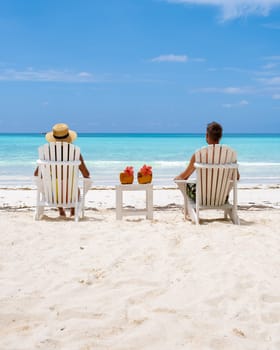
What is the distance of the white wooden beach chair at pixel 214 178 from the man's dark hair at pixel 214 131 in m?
0.28

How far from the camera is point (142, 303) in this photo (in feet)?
9.76

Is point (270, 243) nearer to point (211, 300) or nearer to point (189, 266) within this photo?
point (189, 266)

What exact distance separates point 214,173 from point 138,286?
2419 mm

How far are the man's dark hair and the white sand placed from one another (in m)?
1.04

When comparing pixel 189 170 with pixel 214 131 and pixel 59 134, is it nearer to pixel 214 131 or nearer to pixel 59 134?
pixel 214 131

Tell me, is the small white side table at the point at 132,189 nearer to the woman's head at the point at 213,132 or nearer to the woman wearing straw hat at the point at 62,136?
the woman wearing straw hat at the point at 62,136

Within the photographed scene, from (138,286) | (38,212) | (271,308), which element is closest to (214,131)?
(38,212)

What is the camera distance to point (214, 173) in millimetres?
5367

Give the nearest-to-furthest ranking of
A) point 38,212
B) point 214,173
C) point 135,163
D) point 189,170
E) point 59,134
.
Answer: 1. point 214,173
2. point 189,170
3. point 38,212
4. point 59,134
5. point 135,163

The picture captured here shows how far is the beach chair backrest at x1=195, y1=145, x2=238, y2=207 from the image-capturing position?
5.28m

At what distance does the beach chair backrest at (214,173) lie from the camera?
5.28 m

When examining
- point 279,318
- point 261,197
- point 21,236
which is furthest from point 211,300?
point 261,197

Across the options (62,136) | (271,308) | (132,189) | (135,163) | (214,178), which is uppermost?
(62,136)

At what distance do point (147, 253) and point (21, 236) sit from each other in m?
1.32
